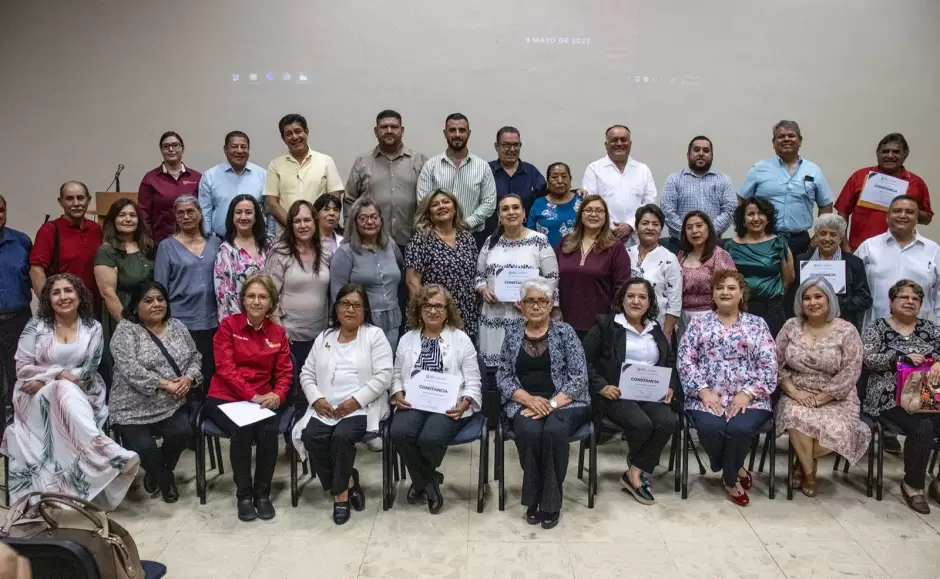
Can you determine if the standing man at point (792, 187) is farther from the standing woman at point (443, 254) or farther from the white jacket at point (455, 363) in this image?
the white jacket at point (455, 363)

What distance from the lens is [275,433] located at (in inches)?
137

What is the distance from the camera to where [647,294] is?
3.79 metres

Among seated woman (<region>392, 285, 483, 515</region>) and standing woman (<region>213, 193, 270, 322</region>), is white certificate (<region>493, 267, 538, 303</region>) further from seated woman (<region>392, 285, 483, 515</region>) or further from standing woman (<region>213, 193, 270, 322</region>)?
standing woman (<region>213, 193, 270, 322</region>)

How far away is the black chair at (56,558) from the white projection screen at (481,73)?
4255mm

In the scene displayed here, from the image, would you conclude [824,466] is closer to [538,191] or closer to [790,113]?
[538,191]

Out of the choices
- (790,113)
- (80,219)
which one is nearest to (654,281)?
(790,113)

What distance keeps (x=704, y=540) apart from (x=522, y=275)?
1.74m

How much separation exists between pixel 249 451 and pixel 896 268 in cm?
412

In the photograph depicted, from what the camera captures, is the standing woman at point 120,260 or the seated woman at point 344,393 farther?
the standing woman at point 120,260

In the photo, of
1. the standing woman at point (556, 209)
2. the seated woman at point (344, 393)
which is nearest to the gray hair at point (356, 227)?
the seated woman at point (344, 393)

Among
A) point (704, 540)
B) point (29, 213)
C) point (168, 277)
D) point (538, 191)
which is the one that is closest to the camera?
point (704, 540)

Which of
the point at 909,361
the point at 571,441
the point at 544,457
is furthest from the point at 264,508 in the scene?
the point at 909,361

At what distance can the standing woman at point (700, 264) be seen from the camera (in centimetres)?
415

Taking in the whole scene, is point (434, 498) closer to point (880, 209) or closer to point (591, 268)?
point (591, 268)
